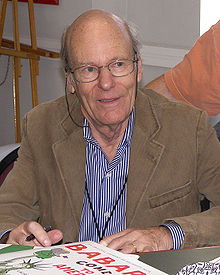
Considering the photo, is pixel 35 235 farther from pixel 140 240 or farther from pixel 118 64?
pixel 118 64

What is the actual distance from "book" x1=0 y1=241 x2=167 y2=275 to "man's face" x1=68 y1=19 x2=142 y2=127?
67 cm

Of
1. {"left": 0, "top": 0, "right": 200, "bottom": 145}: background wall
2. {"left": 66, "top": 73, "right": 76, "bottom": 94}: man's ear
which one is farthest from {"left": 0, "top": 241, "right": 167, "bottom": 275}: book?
{"left": 0, "top": 0, "right": 200, "bottom": 145}: background wall

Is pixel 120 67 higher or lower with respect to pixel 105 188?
higher

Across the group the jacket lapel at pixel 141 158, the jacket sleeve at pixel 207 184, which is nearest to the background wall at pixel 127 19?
the jacket lapel at pixel 141 158

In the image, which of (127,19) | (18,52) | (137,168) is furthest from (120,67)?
(18,52)

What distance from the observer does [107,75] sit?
73.7 inches

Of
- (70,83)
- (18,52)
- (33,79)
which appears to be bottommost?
(33,79)

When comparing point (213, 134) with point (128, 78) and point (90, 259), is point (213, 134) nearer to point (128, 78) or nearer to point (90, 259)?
point (128, 78)

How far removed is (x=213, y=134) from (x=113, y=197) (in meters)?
0.41

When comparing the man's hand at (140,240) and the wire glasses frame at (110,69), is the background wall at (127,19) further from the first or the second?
the man's hand at (140,240)

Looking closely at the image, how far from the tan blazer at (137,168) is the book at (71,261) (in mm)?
623

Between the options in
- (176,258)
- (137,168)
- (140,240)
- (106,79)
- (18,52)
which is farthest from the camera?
(18,52)

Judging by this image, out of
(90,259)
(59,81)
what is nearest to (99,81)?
(90,259)

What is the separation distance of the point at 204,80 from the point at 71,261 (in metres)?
1.79
